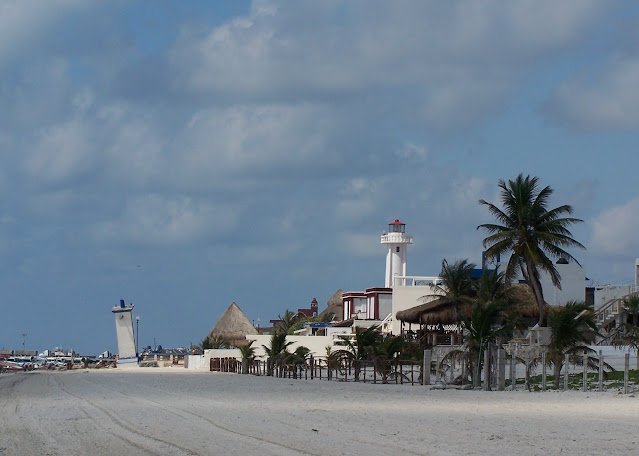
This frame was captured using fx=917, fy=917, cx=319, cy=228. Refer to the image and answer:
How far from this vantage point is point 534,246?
132ft

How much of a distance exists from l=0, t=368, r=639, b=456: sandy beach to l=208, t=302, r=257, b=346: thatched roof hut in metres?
49.1

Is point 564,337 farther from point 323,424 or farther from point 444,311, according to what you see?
point 444,311

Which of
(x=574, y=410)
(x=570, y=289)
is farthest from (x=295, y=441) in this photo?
(x=570, y=289)

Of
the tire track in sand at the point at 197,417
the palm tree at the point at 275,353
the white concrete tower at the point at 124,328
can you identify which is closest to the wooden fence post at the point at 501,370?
the tire track in sand at the point at 197,417

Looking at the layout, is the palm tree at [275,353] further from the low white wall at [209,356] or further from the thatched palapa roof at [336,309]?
the thatched palapa roof at [336,309]

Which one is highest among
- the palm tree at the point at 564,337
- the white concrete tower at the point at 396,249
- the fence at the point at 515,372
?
the white concrete tower at the point at 396,249

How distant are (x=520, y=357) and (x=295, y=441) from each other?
1957 centimetres

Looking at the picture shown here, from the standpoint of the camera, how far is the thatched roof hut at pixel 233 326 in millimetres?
73875

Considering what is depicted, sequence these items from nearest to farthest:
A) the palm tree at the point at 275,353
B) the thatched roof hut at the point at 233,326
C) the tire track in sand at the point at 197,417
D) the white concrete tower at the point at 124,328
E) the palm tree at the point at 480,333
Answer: the tire track in sand at the point at 197,417
the palm tree at the point at 480,333
the palm tree at the point at 275,353
the thatched roof hut at the point at 233,326
the white concrete tower at the point at 124,328

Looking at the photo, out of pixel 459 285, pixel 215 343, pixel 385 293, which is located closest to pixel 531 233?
pixel 459 285

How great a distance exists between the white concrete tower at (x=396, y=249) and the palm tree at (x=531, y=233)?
31.6 meters

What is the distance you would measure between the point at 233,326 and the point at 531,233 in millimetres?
39317

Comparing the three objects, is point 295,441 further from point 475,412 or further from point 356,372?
point 356,372

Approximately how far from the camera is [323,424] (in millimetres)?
15727
